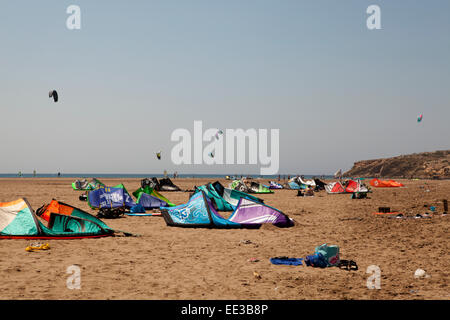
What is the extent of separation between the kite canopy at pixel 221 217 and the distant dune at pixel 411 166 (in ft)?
308

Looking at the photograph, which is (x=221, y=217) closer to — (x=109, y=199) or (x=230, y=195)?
(x=230, y=195)

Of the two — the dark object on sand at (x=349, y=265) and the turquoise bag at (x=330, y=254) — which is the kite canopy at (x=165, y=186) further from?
the dark object on sand at (x=349, y=265)

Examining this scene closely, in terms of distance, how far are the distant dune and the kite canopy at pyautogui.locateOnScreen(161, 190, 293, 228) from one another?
9389 cm

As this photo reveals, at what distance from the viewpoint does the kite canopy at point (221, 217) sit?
12602 mm

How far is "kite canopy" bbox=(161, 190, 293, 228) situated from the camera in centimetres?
1260

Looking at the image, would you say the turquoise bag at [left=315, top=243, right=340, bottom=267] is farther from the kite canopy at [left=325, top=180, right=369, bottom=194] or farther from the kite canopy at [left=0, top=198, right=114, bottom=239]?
the kite canopy at [left=325, top=180, right=369, bottom=194]

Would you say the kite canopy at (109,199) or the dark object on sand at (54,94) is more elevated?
the dark object on sand at (54,94)

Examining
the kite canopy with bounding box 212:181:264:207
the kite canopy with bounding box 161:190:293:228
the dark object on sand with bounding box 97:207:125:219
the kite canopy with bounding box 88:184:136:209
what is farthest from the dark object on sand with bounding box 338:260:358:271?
the kite canopy with bounding box 88:184:136:209

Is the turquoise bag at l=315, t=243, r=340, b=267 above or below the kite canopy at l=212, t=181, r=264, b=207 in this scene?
below

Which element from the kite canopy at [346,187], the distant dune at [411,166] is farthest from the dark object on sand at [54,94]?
the distant dune at [411,166]

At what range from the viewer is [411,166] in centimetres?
11050
